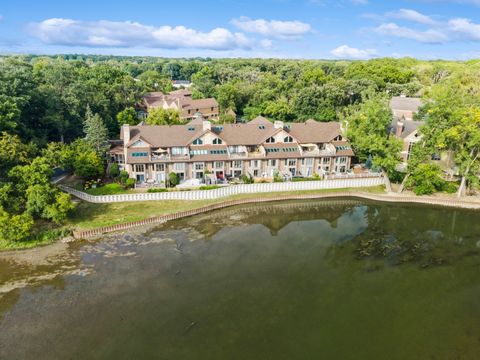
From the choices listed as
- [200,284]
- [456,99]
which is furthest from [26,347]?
[456,99]

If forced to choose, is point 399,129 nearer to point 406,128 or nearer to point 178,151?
point 406,128

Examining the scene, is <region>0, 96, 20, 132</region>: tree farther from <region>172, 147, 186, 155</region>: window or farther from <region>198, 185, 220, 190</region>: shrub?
<region>198, 185, 220, 190</region>: shrub

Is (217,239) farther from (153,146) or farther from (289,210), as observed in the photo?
(153,146)

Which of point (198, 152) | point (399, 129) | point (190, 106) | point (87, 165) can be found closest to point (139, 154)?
point (87, 165)

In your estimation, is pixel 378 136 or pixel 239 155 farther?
pixel 239 155

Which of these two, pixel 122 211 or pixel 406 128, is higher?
pixel 406 128

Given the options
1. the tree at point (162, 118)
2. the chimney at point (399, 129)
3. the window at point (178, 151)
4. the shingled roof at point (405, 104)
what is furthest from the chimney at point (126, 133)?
the shingled roof at point (405, 104)

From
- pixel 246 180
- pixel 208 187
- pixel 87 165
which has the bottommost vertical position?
pixel 208 187

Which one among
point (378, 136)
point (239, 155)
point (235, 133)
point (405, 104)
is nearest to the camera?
point (378, 136)
